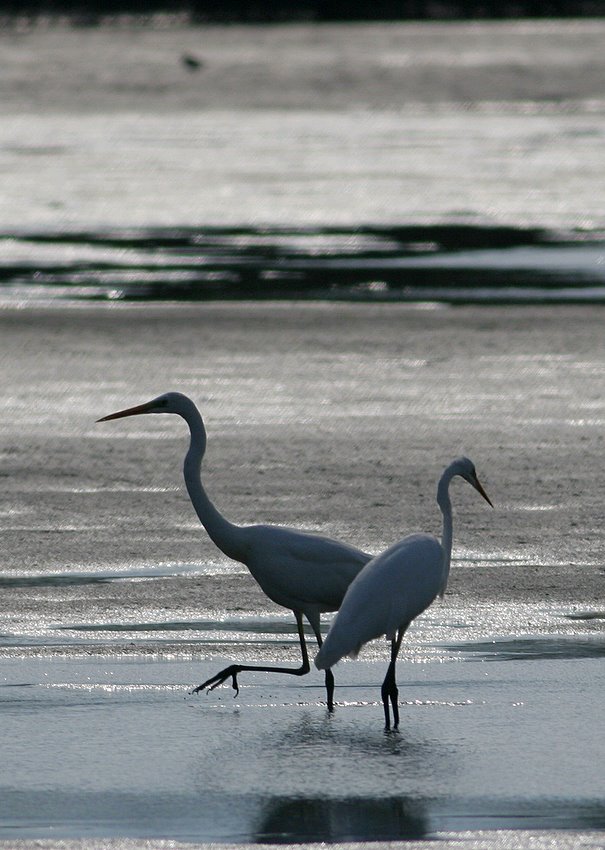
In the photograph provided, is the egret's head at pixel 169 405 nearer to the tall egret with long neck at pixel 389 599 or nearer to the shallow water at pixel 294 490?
Answer: the shallow water at pixel 294 490

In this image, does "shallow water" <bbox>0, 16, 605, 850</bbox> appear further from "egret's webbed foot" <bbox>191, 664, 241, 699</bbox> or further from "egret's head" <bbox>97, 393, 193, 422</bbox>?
"egret's head" <bbox>97, 393, 193, 422</bbox>

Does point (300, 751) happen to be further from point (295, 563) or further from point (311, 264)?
point (311, 264)

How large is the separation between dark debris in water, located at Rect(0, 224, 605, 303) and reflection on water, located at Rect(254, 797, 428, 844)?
41.5ft

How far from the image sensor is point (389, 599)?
7230 millimetres

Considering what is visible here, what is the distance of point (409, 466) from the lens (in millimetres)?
11617

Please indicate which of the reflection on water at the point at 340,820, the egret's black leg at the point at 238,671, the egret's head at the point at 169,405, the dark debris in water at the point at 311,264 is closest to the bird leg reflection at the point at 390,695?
the egret's black leg at the point at 238,671

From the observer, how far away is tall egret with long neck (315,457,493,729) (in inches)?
277

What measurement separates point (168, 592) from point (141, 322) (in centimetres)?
880

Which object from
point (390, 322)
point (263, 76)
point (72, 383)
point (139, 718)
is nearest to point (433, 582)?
point (139, 718)

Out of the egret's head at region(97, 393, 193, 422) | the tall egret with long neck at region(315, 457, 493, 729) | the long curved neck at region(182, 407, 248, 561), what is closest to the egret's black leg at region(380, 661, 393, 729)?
the tall egret with long neck at region(315, 457, 493, 729)

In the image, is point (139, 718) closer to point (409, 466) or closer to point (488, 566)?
point (488, 566)

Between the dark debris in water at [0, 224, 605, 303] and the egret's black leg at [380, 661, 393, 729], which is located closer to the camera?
the egret's black leg at [380, 661, 393, 729]

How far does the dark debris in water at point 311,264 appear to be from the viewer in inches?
755

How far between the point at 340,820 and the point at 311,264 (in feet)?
50.5
